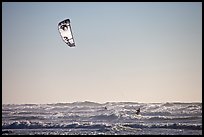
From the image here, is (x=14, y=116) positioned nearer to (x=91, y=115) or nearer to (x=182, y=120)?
(x=91, y=115)

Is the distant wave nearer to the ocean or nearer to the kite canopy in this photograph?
the ocean

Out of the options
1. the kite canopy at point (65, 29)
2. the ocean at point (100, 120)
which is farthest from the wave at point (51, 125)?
the kite canopy at point (65, 29)

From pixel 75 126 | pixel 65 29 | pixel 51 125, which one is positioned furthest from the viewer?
pixel 51 125

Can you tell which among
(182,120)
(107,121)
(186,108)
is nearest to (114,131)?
(107,121)

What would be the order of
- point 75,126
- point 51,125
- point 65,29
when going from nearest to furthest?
point 65,29
point 75,126
point 51,125

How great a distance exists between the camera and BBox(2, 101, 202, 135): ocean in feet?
20.1

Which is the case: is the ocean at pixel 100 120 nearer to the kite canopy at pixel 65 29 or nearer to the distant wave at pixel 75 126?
the distant wave at pixel 75 126

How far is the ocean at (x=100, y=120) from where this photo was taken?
6113 mm

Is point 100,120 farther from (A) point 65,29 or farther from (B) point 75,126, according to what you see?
(A) point 65,29

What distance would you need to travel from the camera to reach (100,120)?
6.77m

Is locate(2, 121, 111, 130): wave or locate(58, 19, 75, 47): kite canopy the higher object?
locate(58, 19, 75, 47): kite canopy

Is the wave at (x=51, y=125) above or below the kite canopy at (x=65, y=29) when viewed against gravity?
A: below

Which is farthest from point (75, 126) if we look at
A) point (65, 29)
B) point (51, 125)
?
point (65, 29)

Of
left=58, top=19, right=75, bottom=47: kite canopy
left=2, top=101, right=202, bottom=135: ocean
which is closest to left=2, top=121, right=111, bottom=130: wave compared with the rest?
left=2, top=101, right=202, bottom=135: ocean
